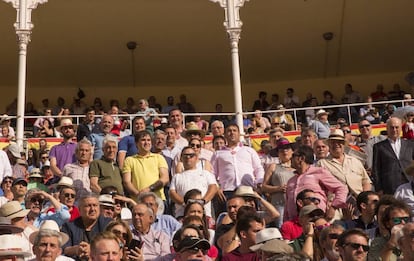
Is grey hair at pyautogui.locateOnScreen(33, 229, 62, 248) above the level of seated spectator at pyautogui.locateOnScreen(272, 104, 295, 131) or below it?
below

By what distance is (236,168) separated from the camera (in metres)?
9.73

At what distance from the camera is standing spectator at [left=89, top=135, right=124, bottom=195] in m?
9.31

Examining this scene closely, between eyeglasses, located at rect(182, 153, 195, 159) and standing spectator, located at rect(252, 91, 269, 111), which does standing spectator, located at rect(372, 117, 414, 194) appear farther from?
standing spectator, located at rect(252, 91, 269, 111)

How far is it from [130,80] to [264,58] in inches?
157

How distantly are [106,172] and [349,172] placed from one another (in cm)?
293

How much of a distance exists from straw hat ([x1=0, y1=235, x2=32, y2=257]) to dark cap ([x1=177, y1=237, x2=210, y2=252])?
1.20 m

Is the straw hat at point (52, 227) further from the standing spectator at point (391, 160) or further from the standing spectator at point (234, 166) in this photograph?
the standing spectator at point (391, 160)

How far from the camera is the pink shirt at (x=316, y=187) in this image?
26.9 ft

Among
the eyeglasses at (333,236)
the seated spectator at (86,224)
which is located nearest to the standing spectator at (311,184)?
the eyeglasses at (333,236)

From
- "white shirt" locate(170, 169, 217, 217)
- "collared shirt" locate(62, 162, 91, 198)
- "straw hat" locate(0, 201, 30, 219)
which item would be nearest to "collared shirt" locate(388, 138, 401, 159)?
"white shirt" locate(170, 169, 217, 217)

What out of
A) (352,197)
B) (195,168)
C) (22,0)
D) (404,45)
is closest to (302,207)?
(352,197)

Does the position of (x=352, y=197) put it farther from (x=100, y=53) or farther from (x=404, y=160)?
(x=100, y=53)

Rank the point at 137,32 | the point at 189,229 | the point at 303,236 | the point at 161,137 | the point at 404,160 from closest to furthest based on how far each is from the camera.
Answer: the point at 189,229 → the point at 303,236 → the point at 404,160 → the point at 161,137 → the point at 137,32

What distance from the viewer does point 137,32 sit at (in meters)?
20.2
